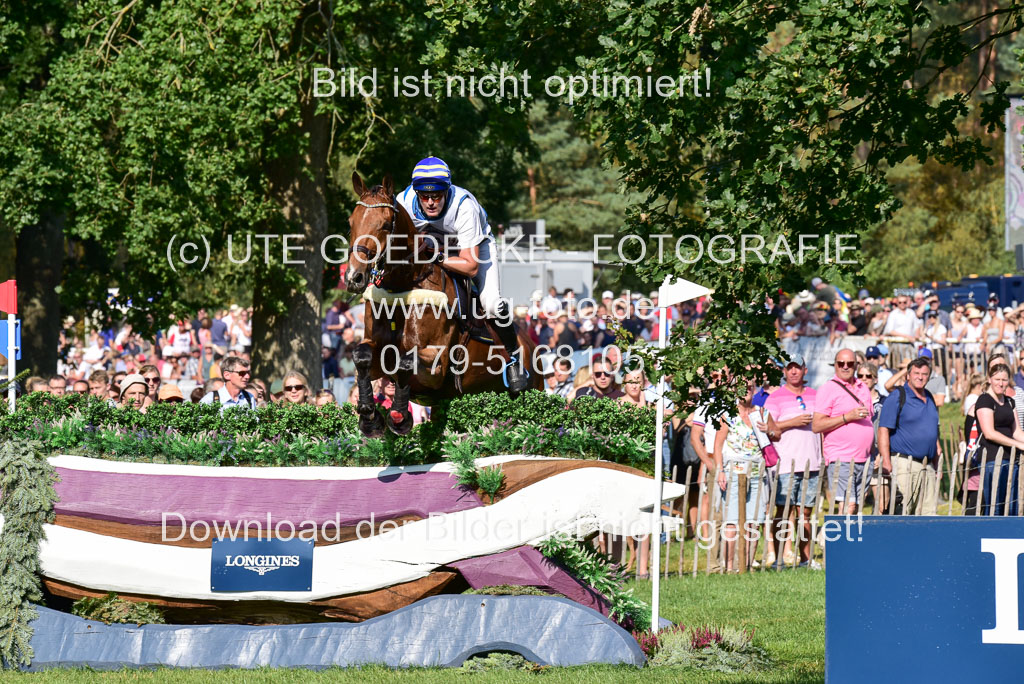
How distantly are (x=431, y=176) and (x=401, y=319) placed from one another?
1.01 m

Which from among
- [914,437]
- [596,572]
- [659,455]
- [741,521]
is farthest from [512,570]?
[914,437]

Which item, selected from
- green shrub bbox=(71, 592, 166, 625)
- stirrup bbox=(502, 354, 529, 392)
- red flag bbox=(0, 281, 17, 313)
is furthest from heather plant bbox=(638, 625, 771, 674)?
red flag bbox=(0, 281, 17, 313)

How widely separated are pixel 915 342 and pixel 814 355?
179cm

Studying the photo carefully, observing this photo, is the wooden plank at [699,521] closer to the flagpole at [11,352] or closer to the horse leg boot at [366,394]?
the horse leg boot at [366,394]

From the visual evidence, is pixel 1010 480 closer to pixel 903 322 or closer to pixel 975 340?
pixel 975 340

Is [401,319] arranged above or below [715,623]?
above

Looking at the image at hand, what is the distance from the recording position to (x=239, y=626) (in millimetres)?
8344

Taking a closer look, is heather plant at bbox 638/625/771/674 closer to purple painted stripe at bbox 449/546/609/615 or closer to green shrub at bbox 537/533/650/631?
green shrub at bbox 537/533/650/631

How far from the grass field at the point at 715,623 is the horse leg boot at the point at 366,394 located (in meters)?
1.55

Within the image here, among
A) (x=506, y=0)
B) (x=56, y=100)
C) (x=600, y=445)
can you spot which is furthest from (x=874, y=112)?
(x=56, y=100)

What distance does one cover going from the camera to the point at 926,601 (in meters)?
5.74

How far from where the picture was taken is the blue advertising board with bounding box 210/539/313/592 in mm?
8148

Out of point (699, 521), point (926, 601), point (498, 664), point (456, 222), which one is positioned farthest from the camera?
point (699, 521)

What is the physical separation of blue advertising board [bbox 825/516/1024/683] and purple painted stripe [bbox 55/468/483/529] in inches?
121
